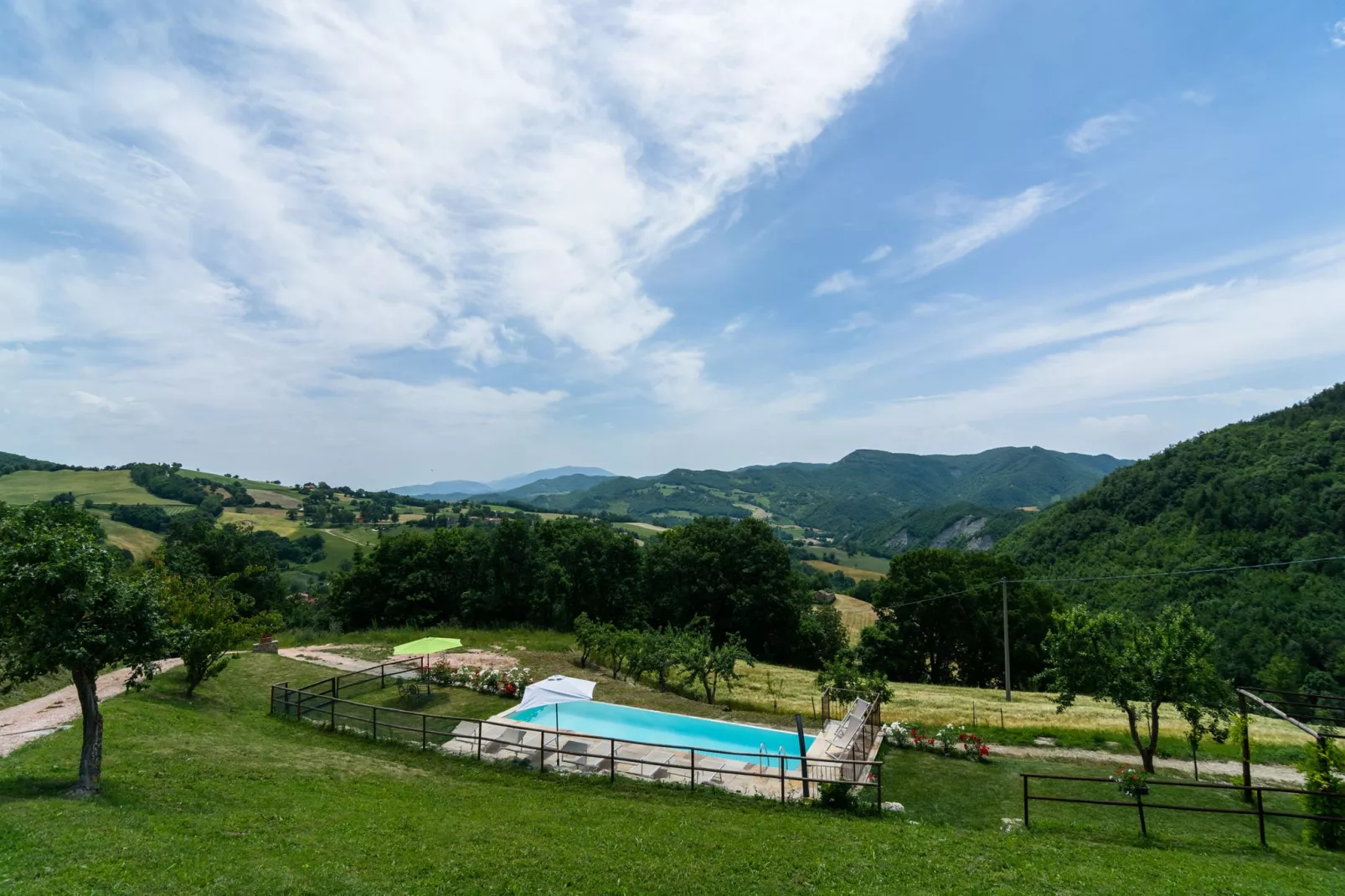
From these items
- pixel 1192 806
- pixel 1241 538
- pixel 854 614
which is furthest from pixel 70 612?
pixel 1241 538

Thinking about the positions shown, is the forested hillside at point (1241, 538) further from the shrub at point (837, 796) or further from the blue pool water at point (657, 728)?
the shrub at point (837, 796)

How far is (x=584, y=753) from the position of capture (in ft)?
A: 49.9

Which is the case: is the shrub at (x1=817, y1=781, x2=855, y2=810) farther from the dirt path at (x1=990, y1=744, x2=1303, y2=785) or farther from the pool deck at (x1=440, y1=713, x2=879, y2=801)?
the dirt path at (x1=990, y1=744, x2=1303, y2=785)

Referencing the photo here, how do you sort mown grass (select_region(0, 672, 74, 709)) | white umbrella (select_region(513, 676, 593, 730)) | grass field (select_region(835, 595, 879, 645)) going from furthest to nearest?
grass field (select_region(835, 595, 879, 645))
mown grass (select_region(0, 672, 74, 709))
white umbrella (select_region(513, 676, 593, 730))

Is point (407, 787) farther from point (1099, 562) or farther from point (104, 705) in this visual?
point (1099, 562)

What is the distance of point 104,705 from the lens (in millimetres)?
16484

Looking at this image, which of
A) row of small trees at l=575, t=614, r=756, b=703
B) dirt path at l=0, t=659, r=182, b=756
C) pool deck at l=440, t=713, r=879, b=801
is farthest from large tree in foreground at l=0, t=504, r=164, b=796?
row of small trees at l=575, t=614, r=756, b=703

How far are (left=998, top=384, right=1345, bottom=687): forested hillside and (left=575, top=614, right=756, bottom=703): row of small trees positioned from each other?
4901 cm

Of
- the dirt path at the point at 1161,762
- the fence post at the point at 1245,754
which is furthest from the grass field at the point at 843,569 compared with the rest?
the fence post at the point at 1245,754

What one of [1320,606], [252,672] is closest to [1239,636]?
[1320,606]

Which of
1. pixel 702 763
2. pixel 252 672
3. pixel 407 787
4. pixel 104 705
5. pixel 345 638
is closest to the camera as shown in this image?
pixel 407 787

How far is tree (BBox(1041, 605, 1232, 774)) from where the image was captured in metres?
15.6

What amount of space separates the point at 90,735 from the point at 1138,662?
77.0 feet

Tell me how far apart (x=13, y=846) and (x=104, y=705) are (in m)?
11.8
